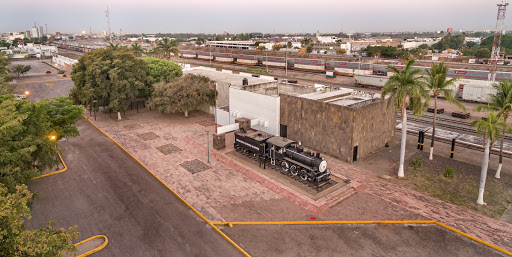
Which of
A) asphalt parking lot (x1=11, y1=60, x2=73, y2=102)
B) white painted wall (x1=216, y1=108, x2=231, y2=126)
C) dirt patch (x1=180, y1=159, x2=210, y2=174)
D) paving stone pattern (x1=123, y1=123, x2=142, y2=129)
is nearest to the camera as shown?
dirt patch (x1=180, y1=159, x2=210, y2=174)

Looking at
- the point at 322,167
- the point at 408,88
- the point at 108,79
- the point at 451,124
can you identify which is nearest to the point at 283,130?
the point at 322,167

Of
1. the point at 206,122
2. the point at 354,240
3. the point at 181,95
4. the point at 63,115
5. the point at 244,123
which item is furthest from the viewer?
the point at 206,122

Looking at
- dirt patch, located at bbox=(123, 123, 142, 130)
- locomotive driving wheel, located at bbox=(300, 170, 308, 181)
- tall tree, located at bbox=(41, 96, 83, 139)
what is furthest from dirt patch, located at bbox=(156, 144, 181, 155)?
locomotive driving wheel, located at bbox=(300, 170, 308, 181)

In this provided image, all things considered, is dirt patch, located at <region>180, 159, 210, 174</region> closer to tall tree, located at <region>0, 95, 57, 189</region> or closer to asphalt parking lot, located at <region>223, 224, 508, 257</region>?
asphalt parking lot, located at <region>223, 224, 508, 257</region>

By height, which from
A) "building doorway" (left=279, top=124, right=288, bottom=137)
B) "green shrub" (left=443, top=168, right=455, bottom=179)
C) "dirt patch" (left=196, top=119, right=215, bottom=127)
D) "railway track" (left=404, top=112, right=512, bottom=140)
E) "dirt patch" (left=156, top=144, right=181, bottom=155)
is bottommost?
"dirt patch" (left=156, top=144, right=181, bottom=155)

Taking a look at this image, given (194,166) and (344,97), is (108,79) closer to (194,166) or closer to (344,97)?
(194,166)

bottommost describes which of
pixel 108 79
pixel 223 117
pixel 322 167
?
pixel 322 167

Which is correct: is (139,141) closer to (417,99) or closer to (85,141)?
(85,141)
